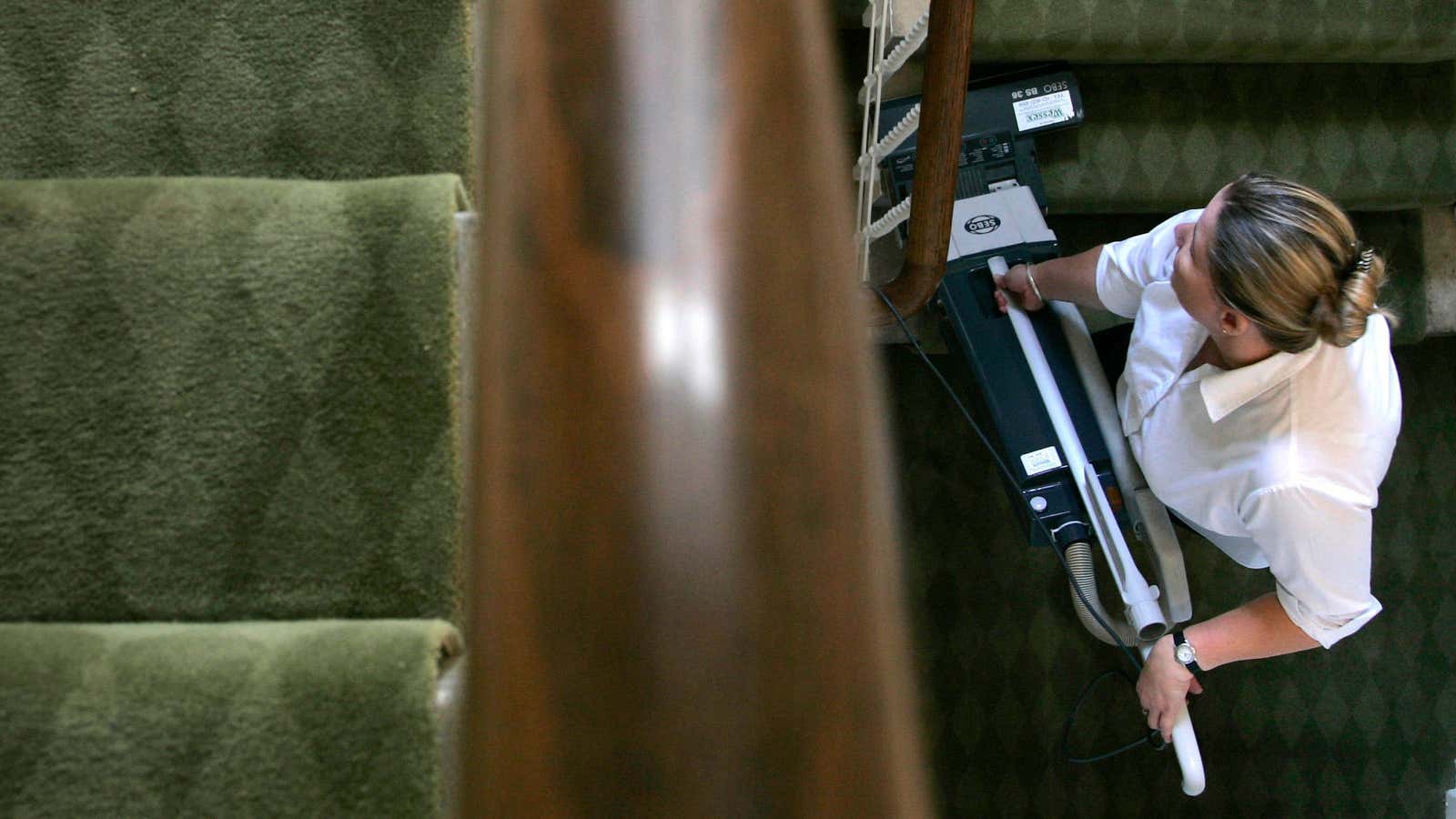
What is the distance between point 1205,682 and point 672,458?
2414 millimetres

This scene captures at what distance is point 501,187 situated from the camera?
266 millimetres

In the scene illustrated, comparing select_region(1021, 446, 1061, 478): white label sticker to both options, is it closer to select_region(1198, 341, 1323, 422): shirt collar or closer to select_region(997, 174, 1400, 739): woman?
select_region(997, 174, 1400, 739): woman

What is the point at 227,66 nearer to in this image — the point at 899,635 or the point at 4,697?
the point at 4,697

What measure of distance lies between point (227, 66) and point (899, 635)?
0.90 m

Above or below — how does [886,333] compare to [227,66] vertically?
below

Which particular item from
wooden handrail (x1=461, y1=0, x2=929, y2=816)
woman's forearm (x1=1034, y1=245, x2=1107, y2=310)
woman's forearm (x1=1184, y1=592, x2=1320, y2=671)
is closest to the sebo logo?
woman's forearm (x1=1034, y1=245, x2=1107, y2=310)

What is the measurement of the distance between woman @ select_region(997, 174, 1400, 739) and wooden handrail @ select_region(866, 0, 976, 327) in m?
0.36

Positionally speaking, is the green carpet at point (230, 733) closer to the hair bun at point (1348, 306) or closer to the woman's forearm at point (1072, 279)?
the hair bun at point (1348, 306)

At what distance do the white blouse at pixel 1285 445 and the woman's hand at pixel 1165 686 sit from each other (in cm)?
19

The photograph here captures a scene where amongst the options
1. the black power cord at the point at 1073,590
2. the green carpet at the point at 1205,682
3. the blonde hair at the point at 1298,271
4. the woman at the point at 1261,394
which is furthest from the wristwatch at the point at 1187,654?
the green carpet at the point at 1205,682

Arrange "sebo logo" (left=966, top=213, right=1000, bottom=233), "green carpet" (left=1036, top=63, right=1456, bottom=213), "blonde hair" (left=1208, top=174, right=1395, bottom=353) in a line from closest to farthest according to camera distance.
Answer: "blonde hair" (left=1208, top=174, right=1395, bottom=353) < "sebo logo" (left=966, top=213, right=1000, bottom=233) < "green carpet" (left=1036, top=63, right=1456, bottom=213)

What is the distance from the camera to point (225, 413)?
79 cm

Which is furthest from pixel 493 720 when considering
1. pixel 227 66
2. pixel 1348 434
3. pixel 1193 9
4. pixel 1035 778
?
pixel 1035 778

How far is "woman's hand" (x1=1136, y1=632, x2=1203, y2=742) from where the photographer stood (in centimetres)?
165
